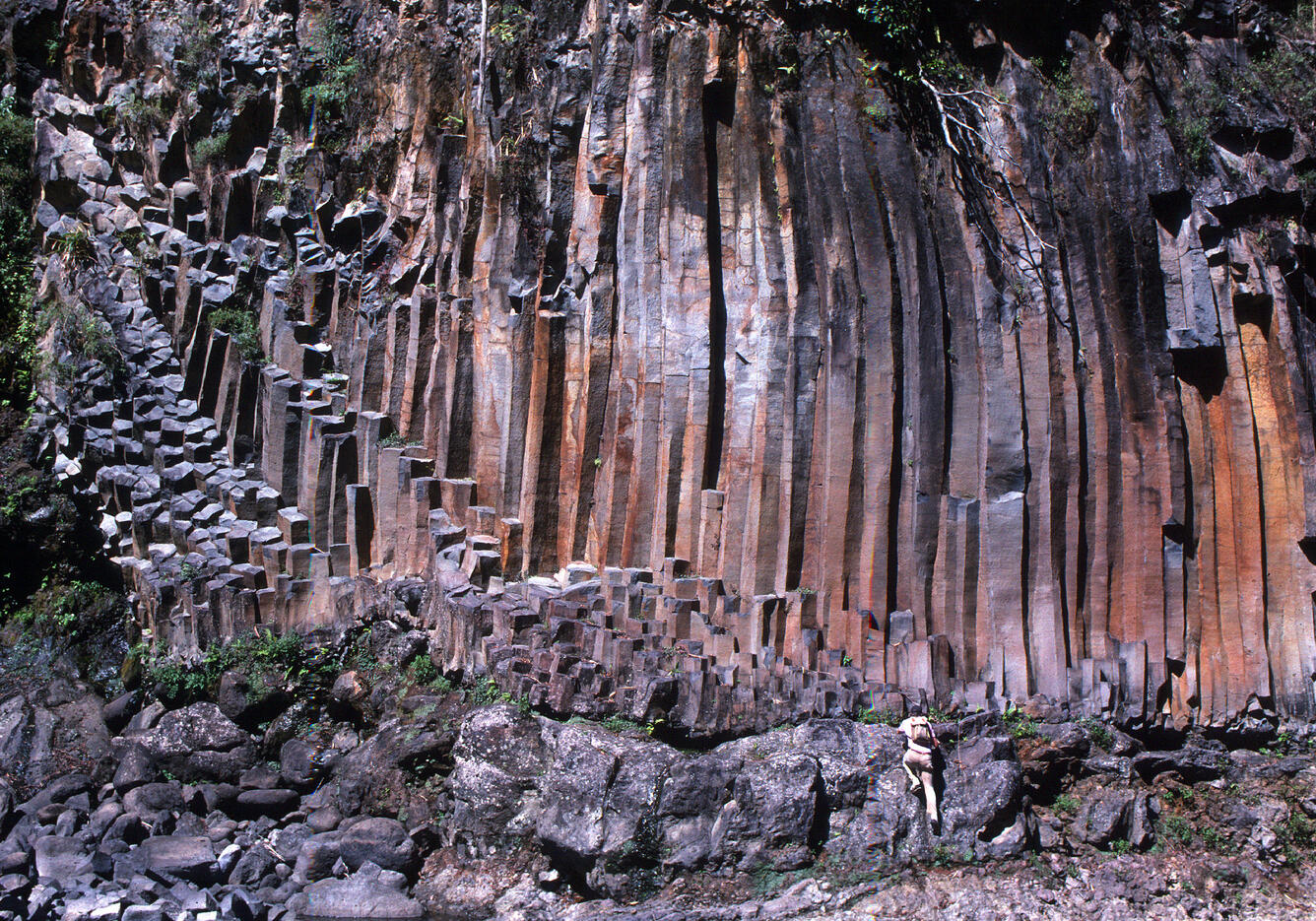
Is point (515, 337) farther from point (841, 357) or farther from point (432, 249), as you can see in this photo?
point (841, 357)

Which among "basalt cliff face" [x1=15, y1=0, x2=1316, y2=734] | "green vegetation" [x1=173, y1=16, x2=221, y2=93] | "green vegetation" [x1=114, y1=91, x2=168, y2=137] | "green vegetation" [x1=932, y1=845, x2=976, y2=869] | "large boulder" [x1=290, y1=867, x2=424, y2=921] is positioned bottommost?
"large boulder" [x1=290, y1=867, x2=424, y2=921]

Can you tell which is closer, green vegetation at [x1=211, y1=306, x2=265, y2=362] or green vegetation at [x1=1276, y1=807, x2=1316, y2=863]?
green vegetation at [x1=1276, y1=807, x2=1316, y2=863]

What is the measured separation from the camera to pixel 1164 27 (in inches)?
401

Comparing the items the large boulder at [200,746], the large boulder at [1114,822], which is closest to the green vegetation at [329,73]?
the large boulder at [200,746]

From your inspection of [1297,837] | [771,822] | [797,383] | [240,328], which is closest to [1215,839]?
[1297,837]

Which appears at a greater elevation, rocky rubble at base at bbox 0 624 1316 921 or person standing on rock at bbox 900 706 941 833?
person standing on rock at bbox 900 706 941 833

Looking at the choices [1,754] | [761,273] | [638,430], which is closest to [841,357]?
[761,273]

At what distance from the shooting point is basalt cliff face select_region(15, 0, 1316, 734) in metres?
8.95

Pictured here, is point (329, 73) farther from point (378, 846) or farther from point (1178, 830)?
point (1178, 830)

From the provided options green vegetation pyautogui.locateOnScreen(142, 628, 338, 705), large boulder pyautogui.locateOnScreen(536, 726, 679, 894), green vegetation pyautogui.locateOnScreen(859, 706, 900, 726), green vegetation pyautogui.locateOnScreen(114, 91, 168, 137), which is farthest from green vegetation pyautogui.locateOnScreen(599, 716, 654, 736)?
green vegetation pyautogui.locateOnScreen(114, 91, 168, 137)

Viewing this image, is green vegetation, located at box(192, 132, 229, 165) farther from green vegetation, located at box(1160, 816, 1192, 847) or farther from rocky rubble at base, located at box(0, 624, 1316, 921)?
green vegetation, located at box(1160, 816, 1192, 847)

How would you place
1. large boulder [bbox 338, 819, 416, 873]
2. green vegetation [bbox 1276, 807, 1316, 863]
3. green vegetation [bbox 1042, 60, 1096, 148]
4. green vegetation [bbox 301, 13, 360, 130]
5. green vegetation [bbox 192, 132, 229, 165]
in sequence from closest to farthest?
green vegetation [bbox 1276, 807, 1316, 863]
large boulder [bbox 338, 819, 416, 873]
green vegetation [bbox 1042, 60, 1096, 148]
green vegetation [bbox 301, 13, 360, 130]
green vegetation [bbox 192, 132, 229, 165]

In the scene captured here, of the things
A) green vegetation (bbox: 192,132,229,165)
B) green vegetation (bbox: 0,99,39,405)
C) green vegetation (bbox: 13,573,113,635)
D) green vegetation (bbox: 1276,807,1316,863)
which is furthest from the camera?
green vegetation (bbox: 0,99,39,405)

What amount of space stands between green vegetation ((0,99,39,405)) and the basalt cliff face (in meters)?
3.19
